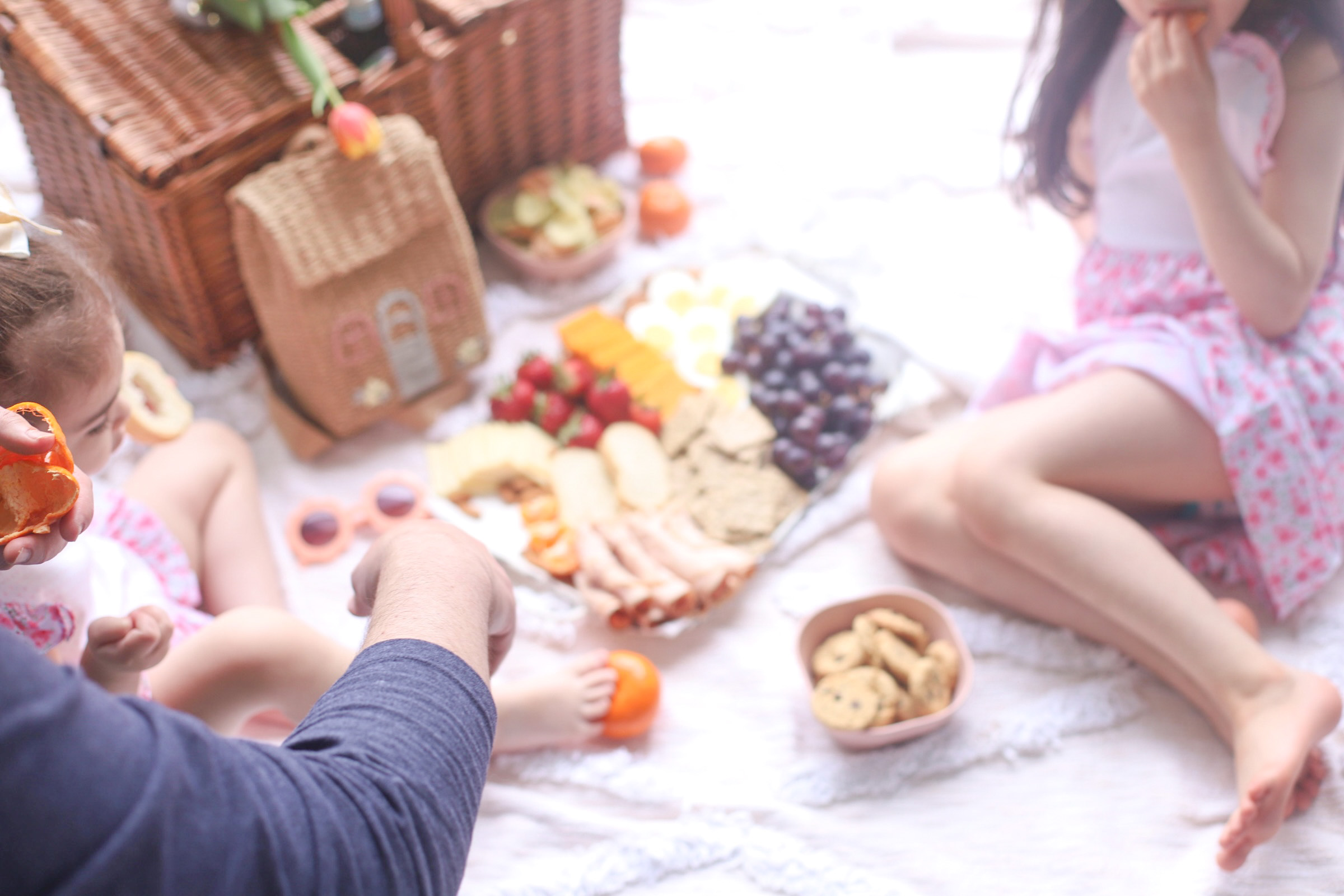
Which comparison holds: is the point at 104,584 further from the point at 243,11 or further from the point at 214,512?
the point at 243,11

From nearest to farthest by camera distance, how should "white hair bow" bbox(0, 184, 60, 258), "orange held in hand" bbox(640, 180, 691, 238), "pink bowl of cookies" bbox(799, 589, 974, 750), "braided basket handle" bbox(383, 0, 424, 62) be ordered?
"white hair bow" bbox(0, 184, 60, 258) → "pink bowl of cookies" bbox(799, 589, 974, 750) → "braided basket handle" bbox(383, 0, 424, 62) → "orange held in hand" bbox(640, 180, 691, 238)

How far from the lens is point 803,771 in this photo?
103 cm

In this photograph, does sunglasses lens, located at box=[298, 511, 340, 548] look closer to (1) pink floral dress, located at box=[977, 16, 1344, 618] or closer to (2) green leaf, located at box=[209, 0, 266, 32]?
(2) green leaf, located at box=[209, 0, 266, 32]

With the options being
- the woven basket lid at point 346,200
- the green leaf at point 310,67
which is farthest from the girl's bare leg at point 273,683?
the green leaf at point 310,67

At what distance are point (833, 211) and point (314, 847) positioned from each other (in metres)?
1.25

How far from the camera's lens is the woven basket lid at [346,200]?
3.77 feet

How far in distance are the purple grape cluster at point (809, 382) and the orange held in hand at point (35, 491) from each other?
0.80 metres

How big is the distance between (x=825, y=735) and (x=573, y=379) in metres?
0.54

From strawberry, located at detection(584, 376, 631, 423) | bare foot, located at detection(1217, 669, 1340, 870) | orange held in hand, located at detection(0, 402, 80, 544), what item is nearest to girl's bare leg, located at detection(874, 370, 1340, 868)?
bare foot, located at detection(1217, 669, 1340, 870)

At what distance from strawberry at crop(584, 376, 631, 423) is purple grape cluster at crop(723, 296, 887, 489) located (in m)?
0.15

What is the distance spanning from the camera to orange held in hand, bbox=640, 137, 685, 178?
1.60 m

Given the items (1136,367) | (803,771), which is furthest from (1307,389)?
(803,771)

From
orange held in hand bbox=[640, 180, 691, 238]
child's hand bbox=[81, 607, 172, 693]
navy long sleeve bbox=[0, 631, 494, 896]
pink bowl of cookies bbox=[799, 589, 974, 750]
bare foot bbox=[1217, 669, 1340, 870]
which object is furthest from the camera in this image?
orange held in hand bbox=[640, 180, 691, 238]

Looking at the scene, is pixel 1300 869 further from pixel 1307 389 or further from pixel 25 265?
pixel 25 265
